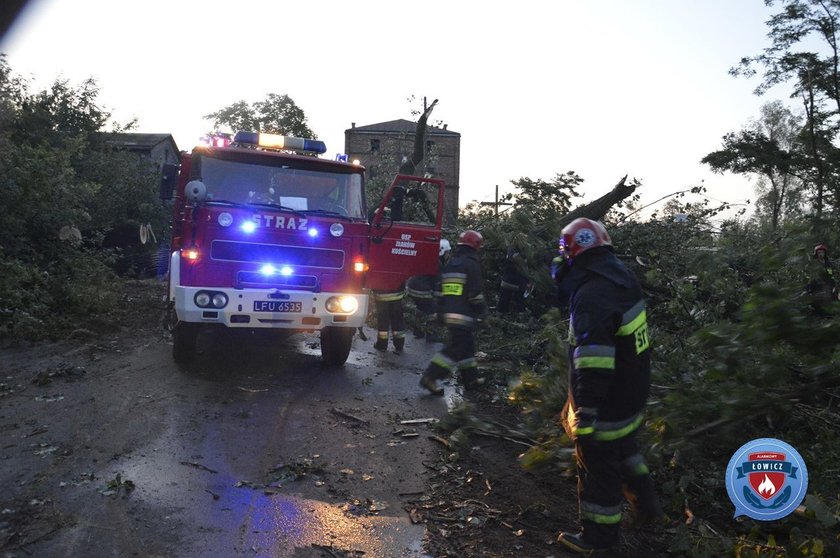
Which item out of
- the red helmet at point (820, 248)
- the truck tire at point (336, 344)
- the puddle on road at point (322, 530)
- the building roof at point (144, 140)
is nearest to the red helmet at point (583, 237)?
the red helmet at point (820, 248)

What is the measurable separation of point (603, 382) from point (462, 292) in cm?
324

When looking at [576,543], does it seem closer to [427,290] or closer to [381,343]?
[427,290]

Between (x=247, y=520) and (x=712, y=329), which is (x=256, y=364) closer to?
(x=247, y=520)

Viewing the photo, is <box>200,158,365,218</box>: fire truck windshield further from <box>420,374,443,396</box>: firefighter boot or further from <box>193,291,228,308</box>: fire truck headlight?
<box>420,374,443,396</box>: firefighter boot

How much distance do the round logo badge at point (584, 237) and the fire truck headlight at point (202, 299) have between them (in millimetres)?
3825

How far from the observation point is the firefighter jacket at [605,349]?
10.0 ft

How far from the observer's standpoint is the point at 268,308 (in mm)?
5969

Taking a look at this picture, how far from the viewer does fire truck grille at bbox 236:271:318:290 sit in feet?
19.5

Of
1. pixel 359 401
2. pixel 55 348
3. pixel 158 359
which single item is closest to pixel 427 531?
pixel 359 401

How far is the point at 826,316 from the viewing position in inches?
131

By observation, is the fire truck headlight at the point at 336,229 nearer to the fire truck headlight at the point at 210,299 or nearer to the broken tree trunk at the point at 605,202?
the fire truck headlight at the point at 210,299

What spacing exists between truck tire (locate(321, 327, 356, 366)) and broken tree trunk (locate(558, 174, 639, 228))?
4923mm

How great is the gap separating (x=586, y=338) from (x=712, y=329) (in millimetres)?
977

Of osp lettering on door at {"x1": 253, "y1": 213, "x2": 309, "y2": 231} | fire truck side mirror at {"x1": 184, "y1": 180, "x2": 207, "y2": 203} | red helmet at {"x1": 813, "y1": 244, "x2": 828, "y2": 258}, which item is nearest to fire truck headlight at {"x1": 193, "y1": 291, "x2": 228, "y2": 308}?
osp lettering on door at {"x1": 253, "y1": 213, "x2": 309, "y2": 231}
